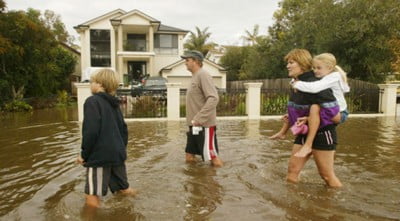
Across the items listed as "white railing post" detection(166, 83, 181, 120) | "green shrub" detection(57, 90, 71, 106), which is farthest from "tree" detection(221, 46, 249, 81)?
"white railing post" detection(166, 83, 181, 120)

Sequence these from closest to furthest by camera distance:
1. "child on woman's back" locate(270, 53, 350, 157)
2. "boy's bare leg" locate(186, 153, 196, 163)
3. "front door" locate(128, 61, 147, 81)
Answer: "child on woman's back" locate(270, 53, 350, 157)
"boy's bare leg" locate(186, 153, 196, 163)
"front door" locate(128, 61, 147, 81)

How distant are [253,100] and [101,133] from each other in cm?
939

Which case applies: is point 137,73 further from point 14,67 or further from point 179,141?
point 179,141

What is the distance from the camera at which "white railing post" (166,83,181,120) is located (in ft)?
37.9

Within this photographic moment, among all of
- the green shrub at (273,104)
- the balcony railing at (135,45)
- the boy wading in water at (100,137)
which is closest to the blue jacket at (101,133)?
the boy wading in water at (100,137)

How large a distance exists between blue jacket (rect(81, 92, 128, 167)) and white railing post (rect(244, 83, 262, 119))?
9.11 meters

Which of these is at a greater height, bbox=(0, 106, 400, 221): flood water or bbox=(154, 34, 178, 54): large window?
bbox=(154, 34, 178, 54): large window

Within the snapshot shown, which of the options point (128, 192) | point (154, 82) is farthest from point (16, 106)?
point (128, 192)

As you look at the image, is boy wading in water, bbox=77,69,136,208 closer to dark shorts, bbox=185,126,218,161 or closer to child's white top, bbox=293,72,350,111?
dark shorts, bbox=185,126,218,161

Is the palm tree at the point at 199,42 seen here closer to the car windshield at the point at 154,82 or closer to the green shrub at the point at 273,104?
the car windshield at the point at 154,82

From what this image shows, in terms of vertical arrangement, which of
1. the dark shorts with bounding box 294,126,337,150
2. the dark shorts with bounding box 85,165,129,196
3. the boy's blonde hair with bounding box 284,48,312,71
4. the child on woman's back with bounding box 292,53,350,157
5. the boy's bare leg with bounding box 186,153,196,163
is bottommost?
the boy's bare leg with bounding box 186,153,196,163

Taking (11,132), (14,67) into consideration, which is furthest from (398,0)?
(14,67)

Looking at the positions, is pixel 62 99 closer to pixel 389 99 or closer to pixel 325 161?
pixel 389 99

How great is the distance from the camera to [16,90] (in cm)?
1809
